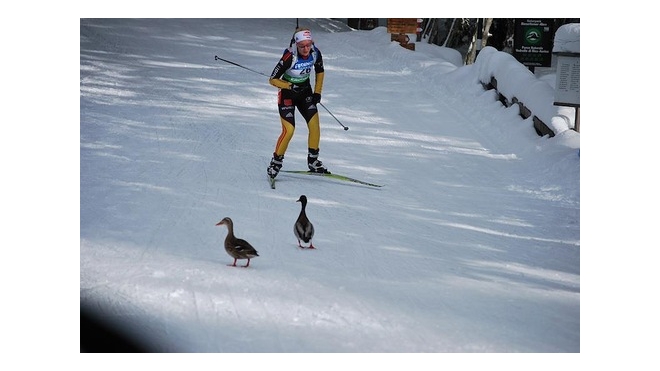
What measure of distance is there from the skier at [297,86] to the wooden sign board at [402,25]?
9.01 meters

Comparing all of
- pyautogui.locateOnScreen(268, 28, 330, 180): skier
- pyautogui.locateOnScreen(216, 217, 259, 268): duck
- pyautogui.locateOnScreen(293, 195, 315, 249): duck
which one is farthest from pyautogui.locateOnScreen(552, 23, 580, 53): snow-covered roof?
pyautogui.locateOnScreen(216, 217, 259, 268): duck

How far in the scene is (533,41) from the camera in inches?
615

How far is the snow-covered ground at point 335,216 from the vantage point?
24.8 feet

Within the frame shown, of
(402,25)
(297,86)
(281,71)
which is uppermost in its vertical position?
(402,25)

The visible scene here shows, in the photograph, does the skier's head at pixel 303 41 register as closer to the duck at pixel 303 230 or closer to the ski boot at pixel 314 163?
the ski boot at pixel 314 163

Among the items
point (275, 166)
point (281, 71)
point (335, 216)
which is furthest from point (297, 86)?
point (335, 216)

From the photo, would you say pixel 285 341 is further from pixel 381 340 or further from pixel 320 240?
pixel 320 240

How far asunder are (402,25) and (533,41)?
487 cm

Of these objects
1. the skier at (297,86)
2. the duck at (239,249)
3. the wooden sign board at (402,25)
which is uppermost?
the wooden sign board at (402,25)

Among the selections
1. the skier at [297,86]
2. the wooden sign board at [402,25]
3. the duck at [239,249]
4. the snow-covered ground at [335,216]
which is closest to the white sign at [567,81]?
the snow-covered ground at [335,216]

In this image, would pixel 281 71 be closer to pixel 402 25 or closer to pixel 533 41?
pixel 533 41
